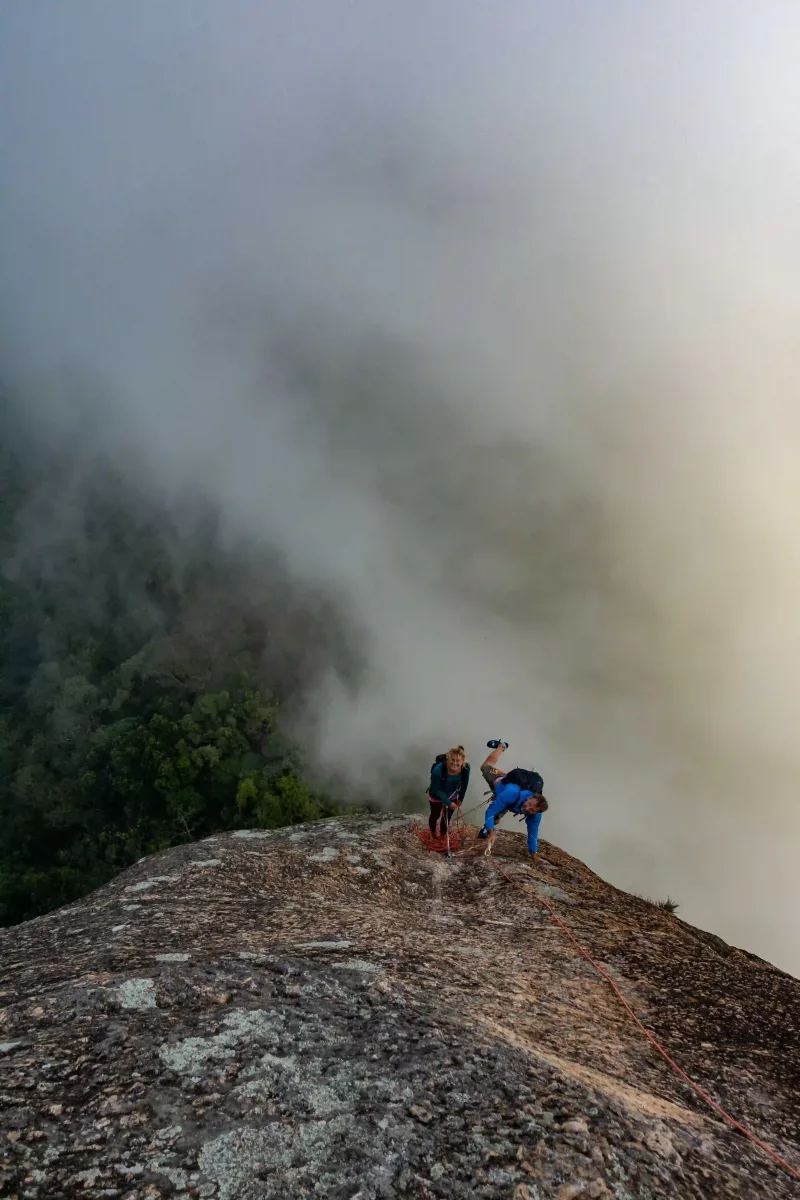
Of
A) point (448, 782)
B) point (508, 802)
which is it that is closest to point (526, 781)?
point (508, 802)

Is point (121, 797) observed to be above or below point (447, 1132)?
above

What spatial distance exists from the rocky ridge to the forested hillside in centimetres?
5581

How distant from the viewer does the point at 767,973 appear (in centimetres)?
1069

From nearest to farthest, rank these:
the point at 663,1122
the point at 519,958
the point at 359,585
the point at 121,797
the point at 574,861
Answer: the point at 663,1122 → the point at 519,958 → the point at 574,861 → the point at 121,797 → the point at 359,585

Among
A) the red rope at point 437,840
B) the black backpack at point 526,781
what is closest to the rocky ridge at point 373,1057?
the black backpack at point 526,781

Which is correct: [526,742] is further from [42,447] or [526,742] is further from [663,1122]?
[42,447]

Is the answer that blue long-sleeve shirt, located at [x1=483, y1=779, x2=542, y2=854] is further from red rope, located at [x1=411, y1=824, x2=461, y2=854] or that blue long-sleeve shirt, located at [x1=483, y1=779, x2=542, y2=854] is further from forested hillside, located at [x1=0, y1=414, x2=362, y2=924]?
forested hillside, located at [x1=0, y1=414, x2=362, y2=924]

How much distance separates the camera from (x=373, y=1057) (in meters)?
6.66

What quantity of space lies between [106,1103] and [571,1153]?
3.92 metres

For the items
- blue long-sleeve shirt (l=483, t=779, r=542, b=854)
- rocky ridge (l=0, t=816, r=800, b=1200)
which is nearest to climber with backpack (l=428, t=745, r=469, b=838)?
blue long-sleeve shirt (l=483, t=779, r=542, b=854)

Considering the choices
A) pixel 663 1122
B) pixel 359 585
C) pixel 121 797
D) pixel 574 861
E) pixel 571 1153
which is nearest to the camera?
pixel 571 1153

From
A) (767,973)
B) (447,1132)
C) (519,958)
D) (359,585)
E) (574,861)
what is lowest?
(447,1132)

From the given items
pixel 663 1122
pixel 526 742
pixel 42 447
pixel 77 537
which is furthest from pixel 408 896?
pixel 42 447

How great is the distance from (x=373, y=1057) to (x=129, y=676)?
91.4 meters
